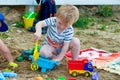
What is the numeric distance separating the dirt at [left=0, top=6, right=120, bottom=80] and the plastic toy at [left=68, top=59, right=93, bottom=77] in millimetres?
54

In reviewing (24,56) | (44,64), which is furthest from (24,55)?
(44,64)

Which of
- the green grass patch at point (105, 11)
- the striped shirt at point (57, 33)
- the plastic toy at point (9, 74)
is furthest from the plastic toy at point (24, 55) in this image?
the green grass patch at point (105, 11)

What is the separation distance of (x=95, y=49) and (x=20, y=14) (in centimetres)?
176

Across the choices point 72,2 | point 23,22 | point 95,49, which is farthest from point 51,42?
point 72,2

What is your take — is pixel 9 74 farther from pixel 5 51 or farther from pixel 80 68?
pixel 80 68

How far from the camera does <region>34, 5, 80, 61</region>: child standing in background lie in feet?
13.0

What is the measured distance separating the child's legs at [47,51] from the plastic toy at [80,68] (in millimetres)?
279

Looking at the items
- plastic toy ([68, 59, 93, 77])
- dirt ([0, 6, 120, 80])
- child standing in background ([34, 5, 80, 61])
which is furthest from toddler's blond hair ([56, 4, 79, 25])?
dirt ([0, 6, 120, 80])

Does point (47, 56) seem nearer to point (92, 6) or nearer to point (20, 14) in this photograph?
point (20, 14)

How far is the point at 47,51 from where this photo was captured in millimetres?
4094

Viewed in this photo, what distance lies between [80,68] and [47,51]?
41 cm

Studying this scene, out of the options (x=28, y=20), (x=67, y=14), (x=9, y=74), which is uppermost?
(x=67, y=14)

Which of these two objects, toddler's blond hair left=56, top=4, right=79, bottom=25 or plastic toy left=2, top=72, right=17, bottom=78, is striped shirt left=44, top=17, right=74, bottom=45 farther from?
plastic toy left=2, top=72, right=17, bottom=78

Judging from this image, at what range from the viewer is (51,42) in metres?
4.19
